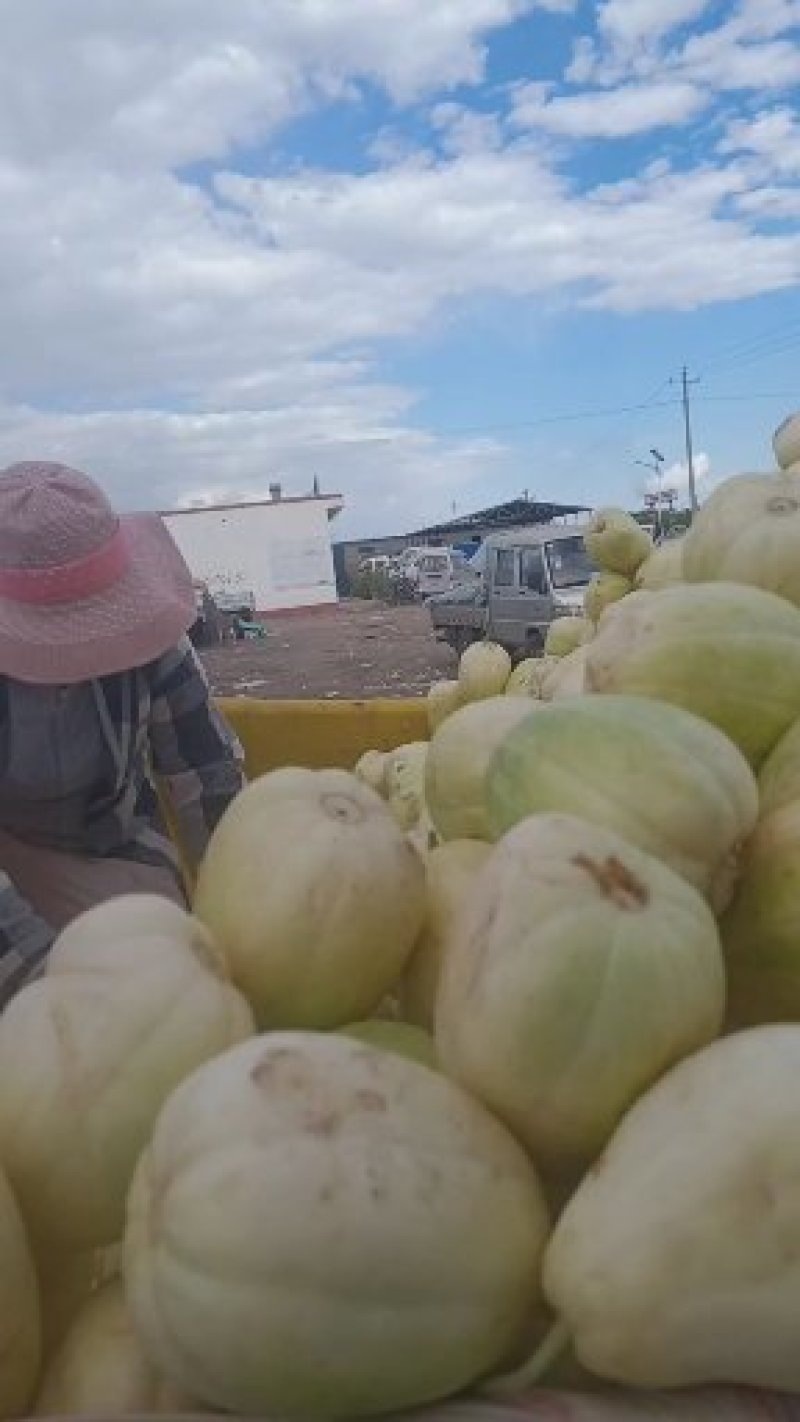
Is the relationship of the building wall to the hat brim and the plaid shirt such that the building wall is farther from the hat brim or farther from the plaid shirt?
the hat brim

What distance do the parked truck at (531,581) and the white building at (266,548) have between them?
102ft

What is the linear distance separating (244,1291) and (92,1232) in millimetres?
302

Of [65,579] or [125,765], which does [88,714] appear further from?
[65,579]

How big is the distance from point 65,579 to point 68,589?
2 cm

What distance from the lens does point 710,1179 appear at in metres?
1.04

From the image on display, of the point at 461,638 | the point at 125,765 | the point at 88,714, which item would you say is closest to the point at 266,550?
the point at 461,638

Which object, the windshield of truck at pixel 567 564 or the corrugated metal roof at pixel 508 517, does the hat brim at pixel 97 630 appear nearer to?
the windshield of truck at pixel 567 564

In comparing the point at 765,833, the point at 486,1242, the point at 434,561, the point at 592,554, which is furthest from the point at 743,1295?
the point at 434,561

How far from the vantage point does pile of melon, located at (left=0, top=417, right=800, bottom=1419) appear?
1.02m

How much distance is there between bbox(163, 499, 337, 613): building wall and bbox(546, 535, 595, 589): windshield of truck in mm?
32087

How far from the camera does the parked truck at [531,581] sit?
18594 mm

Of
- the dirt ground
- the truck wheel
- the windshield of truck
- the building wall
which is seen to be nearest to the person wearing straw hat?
the dirt ground

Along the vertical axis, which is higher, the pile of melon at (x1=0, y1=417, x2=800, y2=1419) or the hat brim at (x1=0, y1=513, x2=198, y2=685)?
the hat brim at (x1=0, y1=513, x2=198, y2=685)

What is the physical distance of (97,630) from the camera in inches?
111
